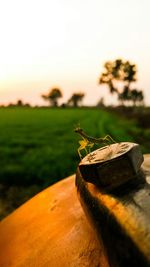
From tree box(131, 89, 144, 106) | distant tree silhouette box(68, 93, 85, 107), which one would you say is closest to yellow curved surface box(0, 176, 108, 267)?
tree box(131, 89, 144, 106)

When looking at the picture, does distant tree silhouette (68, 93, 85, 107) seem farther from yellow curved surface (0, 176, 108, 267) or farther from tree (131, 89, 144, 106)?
yellow curved surface (0, 176, 108, 267)

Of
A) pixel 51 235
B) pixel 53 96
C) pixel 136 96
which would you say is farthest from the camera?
pixel 53 96

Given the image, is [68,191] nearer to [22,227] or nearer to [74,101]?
[22,227]

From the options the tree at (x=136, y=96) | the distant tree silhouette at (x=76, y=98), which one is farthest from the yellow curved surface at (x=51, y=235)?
the distant tree silhouette at (x=76, y=98)

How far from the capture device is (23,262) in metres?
2.48

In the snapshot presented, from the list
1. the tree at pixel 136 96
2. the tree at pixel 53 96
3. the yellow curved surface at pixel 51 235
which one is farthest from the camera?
the tree at pixel 53 96

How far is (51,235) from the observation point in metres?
2.63

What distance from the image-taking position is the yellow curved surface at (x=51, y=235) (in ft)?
7.42

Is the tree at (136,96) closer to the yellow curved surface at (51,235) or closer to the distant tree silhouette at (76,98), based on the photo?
the distant tree silhouette at (76,98)

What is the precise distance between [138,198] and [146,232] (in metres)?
0.22

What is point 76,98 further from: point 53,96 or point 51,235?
point 51,235

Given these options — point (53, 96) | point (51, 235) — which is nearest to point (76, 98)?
point (53, 96)

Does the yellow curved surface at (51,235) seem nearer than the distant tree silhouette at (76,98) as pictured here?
Yes

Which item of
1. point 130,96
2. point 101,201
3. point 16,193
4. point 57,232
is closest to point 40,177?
point 16,193
